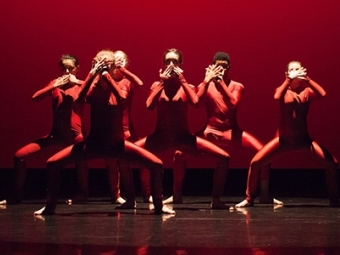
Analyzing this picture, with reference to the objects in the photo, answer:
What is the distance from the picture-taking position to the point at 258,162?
299 inches

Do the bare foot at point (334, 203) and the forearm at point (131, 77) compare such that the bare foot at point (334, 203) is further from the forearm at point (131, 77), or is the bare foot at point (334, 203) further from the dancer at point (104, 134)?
the forearm at point (131, 77)

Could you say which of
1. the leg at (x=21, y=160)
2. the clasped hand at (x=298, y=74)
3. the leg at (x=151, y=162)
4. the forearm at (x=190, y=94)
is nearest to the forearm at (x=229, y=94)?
the forearm at (x=190, y=94)

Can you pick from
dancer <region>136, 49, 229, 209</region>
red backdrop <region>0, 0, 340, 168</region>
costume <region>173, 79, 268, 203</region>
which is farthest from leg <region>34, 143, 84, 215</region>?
red backdrop <region>0, 0, 340, 168</region>

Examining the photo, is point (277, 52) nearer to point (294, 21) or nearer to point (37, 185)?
point (294, 21)

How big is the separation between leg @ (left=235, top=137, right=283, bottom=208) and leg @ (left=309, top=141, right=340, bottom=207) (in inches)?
11.9

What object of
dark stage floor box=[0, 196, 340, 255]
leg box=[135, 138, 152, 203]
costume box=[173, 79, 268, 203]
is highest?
costume box=[173, 79, 268, 203]

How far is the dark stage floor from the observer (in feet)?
16.4

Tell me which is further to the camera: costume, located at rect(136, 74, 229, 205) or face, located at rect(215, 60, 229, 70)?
face, located at rect(215, 60, 229, 70)

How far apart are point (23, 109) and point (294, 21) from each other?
294cm

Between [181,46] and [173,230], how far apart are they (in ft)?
12.0

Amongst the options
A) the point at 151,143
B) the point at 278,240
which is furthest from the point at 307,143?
the point at 278,240

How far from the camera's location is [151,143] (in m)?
7.55

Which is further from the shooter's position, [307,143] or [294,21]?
[294,21]

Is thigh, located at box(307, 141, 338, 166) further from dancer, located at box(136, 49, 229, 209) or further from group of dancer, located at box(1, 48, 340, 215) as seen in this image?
dancer, located at box(136, 49, 229, 209)
